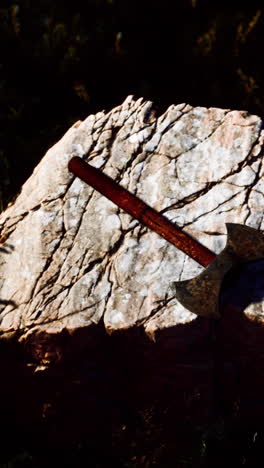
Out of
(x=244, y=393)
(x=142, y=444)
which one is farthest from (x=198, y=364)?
(x=142, y=444)

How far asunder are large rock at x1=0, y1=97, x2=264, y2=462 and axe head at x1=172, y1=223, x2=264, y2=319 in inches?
6.0

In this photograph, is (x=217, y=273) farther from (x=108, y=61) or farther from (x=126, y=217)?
(x=108, y=61)

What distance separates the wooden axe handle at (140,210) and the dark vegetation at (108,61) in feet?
4.26

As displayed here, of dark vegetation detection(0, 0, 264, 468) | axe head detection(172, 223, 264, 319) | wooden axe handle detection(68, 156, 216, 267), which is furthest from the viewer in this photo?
dark vegetation detection(0, 0, 264, 468)

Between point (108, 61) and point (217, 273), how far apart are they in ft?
8.74

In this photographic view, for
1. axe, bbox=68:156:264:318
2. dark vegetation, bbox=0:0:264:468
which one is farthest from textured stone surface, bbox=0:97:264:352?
dark vegetation, bbox=0:0:264:468

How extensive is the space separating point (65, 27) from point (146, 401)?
120 inches

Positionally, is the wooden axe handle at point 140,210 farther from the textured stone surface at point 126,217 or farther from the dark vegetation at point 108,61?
the dark vegetation at point 108,61

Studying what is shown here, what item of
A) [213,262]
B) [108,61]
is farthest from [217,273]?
[108,61]

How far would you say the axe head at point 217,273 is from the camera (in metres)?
2.65

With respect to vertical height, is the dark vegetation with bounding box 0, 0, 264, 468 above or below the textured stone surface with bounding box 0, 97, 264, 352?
above

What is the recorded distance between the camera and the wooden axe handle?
2872mm

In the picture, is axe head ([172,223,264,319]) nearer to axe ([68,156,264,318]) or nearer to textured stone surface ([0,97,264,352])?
axe ([68,156,264,318])

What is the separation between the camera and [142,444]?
2.97 m
